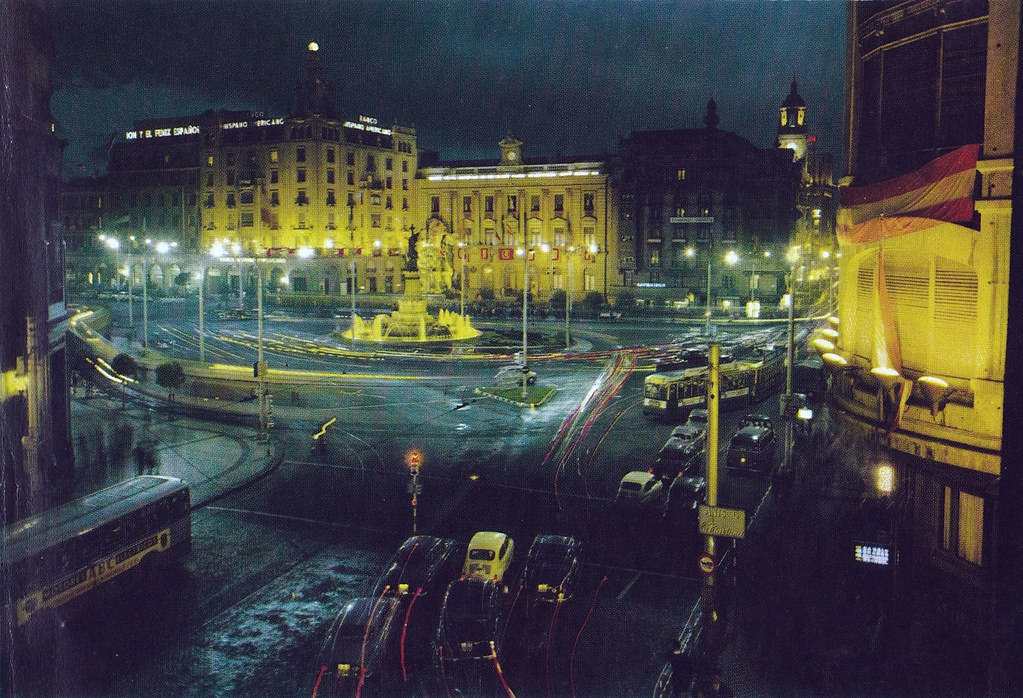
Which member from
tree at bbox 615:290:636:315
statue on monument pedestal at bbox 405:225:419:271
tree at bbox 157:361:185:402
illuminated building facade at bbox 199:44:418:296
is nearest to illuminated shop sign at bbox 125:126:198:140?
illuminated building facade at bbox 199:44:418:296

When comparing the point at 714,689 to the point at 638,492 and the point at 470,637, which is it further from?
the point at 638,492

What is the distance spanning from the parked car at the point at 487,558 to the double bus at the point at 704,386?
18981 mm

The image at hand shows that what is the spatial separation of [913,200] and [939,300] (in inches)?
87.5

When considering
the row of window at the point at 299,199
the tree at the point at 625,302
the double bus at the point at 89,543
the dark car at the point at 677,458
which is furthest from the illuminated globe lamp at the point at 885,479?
the row of window at the point at 299,199

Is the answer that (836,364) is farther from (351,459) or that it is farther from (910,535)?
(351,459)

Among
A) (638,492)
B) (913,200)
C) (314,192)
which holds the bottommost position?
(638,492)

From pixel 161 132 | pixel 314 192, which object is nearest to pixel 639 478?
pixel 314 192

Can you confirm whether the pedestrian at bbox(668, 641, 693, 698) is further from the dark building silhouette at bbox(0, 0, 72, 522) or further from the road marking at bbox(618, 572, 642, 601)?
the dark building silhouette at bbox(0, 0, 72, 522)

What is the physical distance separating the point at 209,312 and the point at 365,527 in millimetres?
79468

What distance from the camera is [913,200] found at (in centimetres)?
1767

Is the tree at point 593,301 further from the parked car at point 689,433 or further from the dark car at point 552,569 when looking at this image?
the dark car at point 552,569

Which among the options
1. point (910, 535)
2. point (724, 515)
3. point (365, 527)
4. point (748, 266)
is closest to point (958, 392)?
point (910, 535)

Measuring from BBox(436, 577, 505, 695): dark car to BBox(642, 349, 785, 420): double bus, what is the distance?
21.6 meters

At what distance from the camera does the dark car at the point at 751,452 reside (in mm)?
29953
